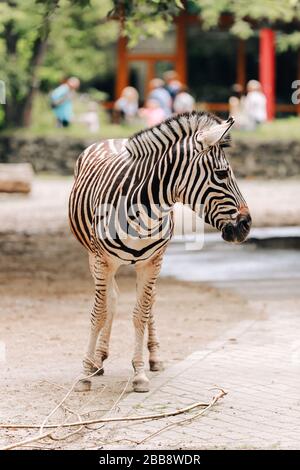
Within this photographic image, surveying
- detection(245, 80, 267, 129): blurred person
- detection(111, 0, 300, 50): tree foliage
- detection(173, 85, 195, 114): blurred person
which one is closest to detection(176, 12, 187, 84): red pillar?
detection(173, 85, 195, 114): blurred person

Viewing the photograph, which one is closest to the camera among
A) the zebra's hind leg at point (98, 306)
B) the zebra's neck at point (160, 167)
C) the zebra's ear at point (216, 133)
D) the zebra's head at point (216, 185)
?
the zebra's ear at point (216, 133)

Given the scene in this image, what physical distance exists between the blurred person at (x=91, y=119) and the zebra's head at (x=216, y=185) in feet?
73.8

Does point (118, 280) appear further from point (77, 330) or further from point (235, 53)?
point (235, 53)

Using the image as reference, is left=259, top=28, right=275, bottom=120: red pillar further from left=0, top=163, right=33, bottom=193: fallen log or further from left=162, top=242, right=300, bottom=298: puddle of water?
left=162, top=242, right=300, bottom=298: puddle of water

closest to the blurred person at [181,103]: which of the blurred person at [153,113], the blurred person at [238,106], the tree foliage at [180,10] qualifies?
the blurred person at [153,113]

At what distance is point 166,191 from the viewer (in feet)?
26.9

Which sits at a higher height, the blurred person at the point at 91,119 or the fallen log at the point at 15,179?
the blurred person at the point at 91,119

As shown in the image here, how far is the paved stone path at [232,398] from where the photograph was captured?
684cm

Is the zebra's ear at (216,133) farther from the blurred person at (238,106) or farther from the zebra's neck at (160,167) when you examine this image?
the blurred person at (238,106)

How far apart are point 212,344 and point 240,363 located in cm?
87

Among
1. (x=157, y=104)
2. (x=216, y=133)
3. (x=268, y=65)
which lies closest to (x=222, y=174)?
(x=216, y=133)

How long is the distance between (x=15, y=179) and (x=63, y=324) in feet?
44.2

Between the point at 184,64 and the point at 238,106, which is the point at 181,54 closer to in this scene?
the point at 184,64
